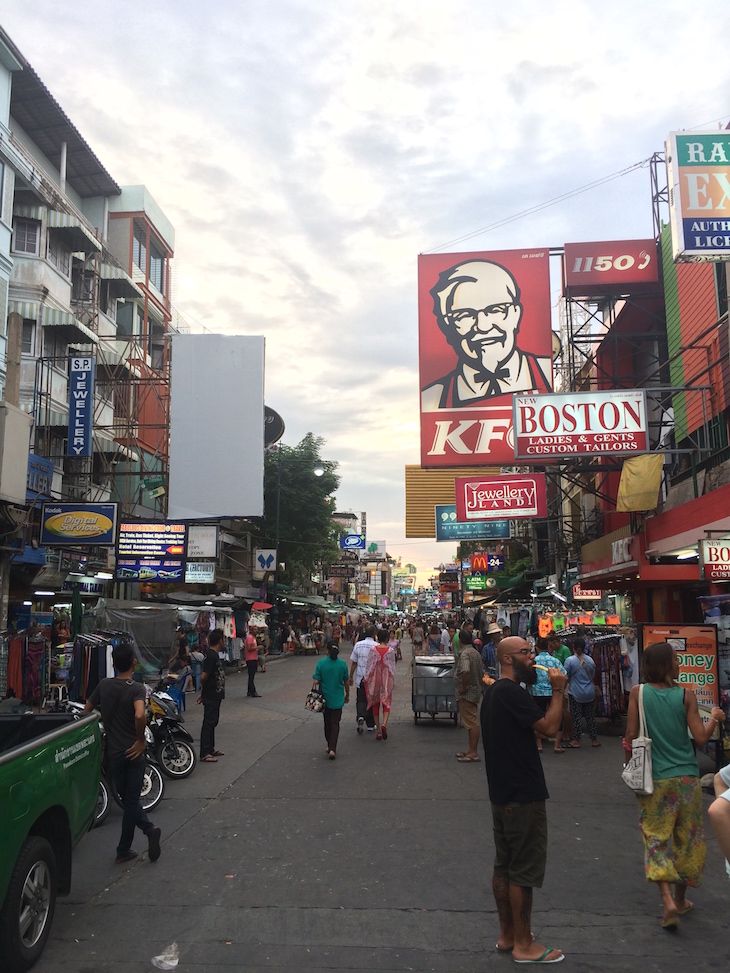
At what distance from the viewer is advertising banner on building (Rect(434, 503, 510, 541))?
27.0 m

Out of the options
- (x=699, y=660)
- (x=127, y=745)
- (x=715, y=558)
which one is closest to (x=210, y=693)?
(x=127, y=745)

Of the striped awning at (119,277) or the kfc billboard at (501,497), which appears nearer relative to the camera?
the kfc billboard at (501,497)

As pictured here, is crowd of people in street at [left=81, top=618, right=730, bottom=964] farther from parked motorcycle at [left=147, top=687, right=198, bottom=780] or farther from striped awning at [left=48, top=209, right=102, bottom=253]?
striped awning at [left=48, top=209, right=102, bottom=253]

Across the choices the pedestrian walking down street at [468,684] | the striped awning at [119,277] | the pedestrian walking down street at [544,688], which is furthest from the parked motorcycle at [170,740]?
the striped awning at [119,277]

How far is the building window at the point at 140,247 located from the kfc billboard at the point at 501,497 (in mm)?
22338

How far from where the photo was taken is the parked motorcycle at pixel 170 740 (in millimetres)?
9914

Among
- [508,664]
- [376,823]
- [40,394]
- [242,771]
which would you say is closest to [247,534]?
[40,394]

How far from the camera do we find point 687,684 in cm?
994

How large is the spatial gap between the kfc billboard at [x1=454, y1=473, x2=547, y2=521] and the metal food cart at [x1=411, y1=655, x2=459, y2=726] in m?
7.92

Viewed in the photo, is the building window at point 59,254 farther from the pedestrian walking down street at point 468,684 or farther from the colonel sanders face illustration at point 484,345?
the pedestrian walking down street at point 468,684

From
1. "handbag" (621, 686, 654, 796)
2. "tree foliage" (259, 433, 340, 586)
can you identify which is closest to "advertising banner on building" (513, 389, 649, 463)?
"handbag" (621, 686, 654, 796)

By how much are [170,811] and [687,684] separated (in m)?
6.27

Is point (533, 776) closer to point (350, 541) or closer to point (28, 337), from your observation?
point (28, 337)

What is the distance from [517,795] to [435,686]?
34.0ft
